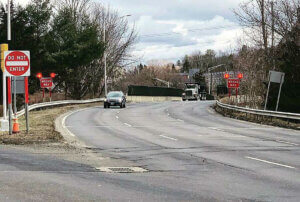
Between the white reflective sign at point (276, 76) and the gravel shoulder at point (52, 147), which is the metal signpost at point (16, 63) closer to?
the gravel shoulder at point (52, 147)

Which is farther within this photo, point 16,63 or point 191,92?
point 191,92

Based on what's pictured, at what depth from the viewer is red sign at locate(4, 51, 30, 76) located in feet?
58.2

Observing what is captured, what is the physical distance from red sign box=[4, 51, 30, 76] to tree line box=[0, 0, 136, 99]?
99.6 feet

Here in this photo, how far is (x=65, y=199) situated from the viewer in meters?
7.59

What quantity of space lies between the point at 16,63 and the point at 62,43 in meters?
39.3

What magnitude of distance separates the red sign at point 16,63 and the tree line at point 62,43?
30362 millimetres

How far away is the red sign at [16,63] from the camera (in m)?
17.7

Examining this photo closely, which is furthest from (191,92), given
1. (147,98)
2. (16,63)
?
(16,63)

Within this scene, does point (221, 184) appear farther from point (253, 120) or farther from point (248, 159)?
point (253, 120)

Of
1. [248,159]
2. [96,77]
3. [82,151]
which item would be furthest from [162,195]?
[96,77]

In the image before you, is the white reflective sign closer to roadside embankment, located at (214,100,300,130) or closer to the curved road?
roadside embankment, located at (214,100,300,130)

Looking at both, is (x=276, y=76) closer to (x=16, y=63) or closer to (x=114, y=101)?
(x=16, y=63)

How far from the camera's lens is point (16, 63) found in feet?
58.6

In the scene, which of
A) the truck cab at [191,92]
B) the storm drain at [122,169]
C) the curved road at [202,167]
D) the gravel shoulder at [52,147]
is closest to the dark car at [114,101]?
the curved road at [202,167]
